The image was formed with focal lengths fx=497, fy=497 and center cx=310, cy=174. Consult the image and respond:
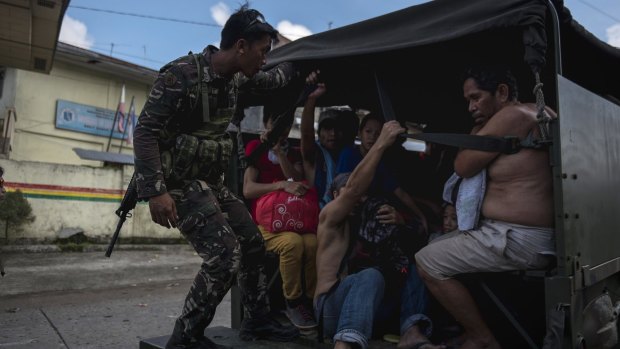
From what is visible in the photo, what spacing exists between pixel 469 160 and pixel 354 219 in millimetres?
927

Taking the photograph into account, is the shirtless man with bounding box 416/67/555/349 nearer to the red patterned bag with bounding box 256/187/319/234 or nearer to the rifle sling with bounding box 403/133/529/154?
the rifle sling with bounding box 403/133/529/154

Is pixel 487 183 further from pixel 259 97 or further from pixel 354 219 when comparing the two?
pixel 259 97

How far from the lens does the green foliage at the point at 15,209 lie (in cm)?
888

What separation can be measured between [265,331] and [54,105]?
1262 centimetres

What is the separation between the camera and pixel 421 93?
388 centimetres

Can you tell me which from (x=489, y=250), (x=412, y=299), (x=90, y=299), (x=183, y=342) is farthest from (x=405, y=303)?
(x=90, y=299)

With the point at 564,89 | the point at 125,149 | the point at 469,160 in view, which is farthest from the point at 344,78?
the point at 125,149

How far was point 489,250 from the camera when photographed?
2400 millimetres

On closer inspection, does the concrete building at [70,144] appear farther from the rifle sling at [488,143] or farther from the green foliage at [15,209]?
the rifle sling at [488,143]

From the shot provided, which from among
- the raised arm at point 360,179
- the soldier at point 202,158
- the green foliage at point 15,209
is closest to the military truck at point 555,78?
the raised arm at point 360,179

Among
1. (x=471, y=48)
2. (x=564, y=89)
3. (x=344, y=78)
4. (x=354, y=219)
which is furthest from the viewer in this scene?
(x=344, y=78)

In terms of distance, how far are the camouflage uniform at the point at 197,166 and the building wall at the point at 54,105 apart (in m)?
12.1

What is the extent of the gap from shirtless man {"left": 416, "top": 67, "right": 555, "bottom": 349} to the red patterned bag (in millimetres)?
953

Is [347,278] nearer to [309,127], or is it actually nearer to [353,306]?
[353,306]
